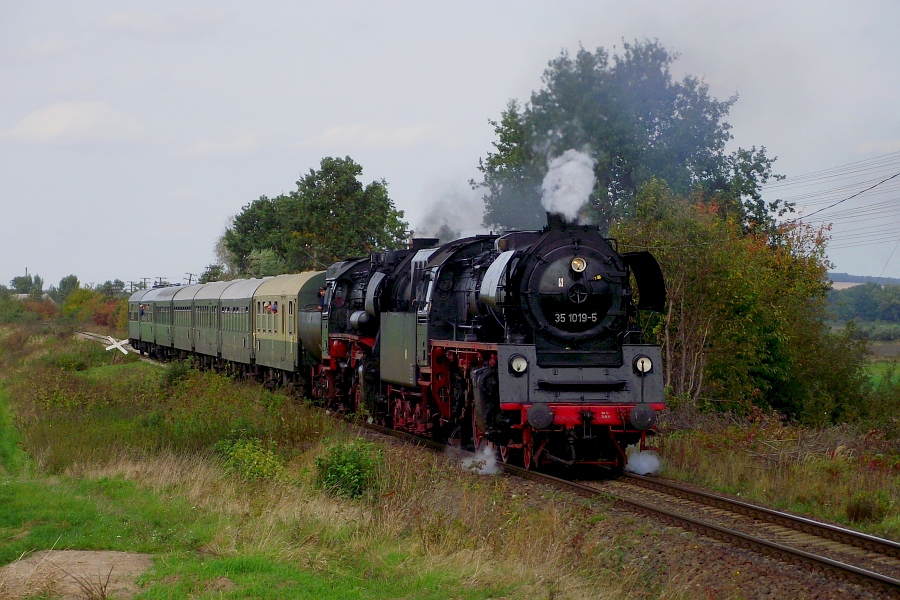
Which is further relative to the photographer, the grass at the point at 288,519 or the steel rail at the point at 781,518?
the steel rail at the point at 781,518

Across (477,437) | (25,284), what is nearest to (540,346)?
(477,437)

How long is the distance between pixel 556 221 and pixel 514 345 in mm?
1934

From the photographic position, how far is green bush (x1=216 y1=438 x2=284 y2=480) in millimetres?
11922

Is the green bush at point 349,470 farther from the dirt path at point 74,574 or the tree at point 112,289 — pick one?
the tree at point 112,289

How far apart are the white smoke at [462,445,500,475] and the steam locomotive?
5.3 inches

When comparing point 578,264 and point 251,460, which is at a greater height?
point 578,264

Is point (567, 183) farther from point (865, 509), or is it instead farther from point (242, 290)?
point (242, 290)

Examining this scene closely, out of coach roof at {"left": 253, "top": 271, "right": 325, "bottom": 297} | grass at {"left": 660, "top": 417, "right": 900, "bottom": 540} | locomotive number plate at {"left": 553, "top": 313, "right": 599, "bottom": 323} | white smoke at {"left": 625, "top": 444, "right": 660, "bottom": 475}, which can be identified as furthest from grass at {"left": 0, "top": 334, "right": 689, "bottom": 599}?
coach roof at {"left": 253, "top": 271, "right": 325, "bottom": 297}

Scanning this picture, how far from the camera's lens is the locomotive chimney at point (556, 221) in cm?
1276

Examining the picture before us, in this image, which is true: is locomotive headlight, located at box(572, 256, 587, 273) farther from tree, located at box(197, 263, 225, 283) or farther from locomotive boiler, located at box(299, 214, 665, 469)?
tree, located at box(197, 263, 225, 283)

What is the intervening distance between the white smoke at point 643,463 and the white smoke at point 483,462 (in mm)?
1850

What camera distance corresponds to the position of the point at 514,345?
472 inches

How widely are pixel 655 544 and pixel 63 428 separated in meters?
10.1

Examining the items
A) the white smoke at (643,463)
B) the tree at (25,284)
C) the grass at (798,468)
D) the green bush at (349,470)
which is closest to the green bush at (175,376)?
the green bush at (349,470)
